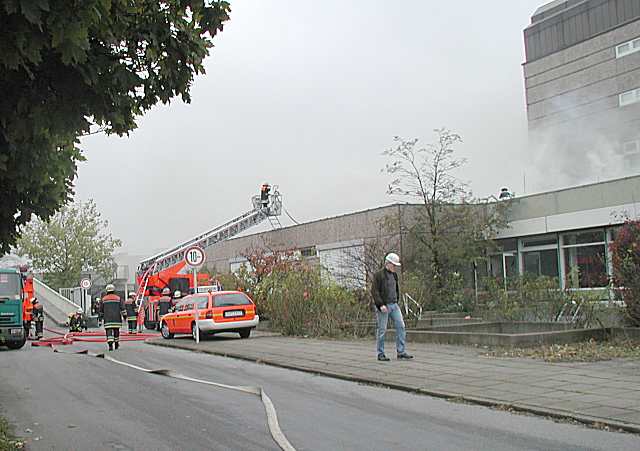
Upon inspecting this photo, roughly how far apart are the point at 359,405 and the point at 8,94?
552 centimetres

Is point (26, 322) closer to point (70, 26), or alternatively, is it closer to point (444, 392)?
point (444, 392)

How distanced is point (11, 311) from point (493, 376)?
649 inches

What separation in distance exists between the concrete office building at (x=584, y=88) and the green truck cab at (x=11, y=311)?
38.4m

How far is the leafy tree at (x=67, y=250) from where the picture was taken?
209 feet

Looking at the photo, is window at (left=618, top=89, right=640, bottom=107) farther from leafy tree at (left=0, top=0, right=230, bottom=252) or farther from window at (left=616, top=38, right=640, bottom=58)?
leafy tree at (left=0, top=0, right=230, bottom=252)

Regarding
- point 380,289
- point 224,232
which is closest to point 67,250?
point 224,232

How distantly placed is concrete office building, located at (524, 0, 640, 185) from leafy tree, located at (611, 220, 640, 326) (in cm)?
3601

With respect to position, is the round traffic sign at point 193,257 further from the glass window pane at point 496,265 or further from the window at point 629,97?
the window at point 629,97

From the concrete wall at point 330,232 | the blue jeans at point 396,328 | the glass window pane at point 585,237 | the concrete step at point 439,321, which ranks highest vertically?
the concrete wall at point 330,232

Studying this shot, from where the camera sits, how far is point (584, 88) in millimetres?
56562

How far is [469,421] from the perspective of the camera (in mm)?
8422

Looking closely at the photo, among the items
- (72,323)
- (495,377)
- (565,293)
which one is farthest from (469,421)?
(72,323)

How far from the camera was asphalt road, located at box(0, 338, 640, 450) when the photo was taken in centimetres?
746

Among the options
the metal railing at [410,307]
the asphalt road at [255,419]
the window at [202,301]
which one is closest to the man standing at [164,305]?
the window at [202,301]
